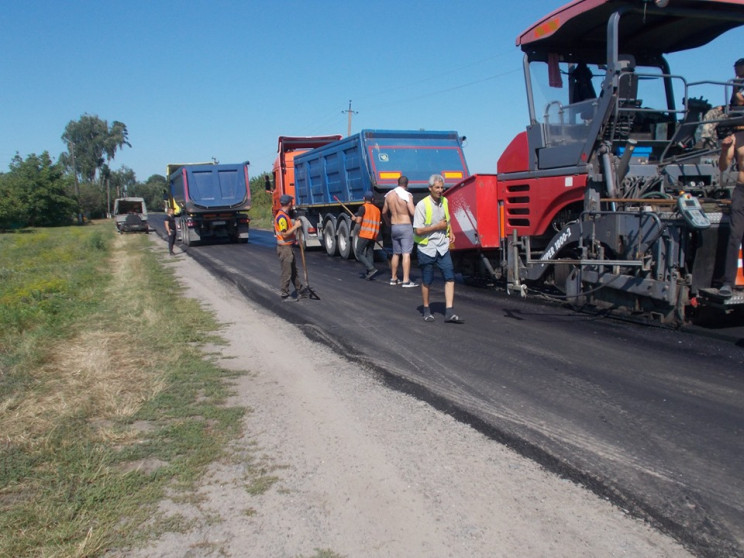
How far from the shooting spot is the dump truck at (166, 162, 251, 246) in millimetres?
22016

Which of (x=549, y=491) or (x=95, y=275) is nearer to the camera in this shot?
(x=549, y=491)

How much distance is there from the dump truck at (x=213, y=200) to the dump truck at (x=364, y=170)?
4.78 metres

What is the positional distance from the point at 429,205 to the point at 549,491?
458cm

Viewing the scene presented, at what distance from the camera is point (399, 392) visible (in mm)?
4883

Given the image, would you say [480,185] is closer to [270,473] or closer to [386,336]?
[386,336]

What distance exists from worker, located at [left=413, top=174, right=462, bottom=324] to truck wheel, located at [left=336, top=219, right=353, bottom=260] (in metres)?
8.40

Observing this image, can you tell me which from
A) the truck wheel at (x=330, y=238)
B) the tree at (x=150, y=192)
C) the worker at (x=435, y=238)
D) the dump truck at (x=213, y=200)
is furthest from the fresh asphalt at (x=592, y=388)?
the tree at (x=150, y=192)

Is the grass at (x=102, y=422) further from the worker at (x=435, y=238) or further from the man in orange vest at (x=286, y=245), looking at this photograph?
the worker at (x=435, y=238)

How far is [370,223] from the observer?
1197 cm

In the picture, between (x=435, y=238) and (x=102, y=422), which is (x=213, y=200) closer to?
(x=435, y=238)

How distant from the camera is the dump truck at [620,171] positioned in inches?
242

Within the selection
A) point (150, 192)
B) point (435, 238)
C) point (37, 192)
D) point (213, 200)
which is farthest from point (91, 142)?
point (435, 238)

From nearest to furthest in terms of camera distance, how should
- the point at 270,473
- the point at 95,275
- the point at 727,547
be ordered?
1. the point at 727,547
2. the point at 270,473
3. the point at 95,275

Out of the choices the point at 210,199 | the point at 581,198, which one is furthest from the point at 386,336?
the point at 210,199
